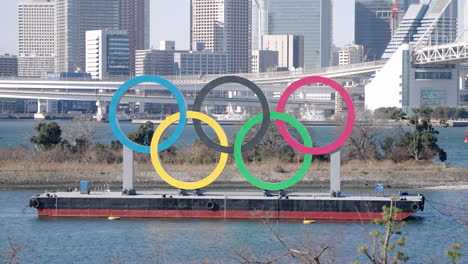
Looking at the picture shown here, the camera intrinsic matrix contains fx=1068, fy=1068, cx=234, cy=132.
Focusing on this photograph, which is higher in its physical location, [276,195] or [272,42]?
[272,42]

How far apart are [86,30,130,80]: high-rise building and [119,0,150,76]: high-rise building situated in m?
19.7

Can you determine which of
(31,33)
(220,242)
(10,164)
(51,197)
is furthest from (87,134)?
(31,33)

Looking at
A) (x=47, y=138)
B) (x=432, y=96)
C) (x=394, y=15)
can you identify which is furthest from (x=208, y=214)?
(x=394, y=15)

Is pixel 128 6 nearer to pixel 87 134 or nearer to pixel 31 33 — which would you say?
pixel 31 33

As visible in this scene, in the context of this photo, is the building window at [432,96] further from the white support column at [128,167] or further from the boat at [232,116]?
the white support column at [128,167]

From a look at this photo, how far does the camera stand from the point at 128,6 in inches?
7077

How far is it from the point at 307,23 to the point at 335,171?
163m

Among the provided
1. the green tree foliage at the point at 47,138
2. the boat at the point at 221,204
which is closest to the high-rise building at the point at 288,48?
the green tree foliage at the point at 47,138

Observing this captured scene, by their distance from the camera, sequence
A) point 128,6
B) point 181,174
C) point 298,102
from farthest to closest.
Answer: point 128,6 → point 298,102 → point 181,174

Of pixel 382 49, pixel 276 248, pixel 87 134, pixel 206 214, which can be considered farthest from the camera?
pixel 382 49

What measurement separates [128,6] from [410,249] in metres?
160

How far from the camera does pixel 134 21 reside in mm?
181125

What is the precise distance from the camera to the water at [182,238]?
22078 millimetres

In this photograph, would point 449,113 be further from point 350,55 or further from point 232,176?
point 350,55
